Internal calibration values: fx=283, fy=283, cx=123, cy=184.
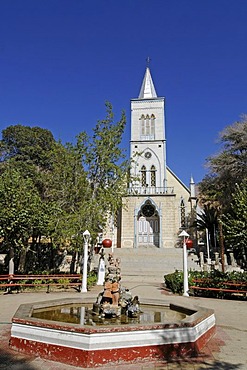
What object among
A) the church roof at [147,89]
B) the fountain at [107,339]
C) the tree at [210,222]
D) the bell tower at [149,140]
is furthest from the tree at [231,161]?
the fountain at [107,339]

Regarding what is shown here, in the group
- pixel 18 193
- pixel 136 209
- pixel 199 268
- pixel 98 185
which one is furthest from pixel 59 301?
pixel 136 209

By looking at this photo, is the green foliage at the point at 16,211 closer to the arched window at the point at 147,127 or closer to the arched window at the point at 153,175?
the arched window at the point at 153,175

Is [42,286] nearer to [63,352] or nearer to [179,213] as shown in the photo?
[63,352]

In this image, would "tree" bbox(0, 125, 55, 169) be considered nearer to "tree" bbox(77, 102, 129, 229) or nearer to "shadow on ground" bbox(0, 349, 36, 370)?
"tree" bbox(77, 102, 129, 229)

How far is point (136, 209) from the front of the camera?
101 feet

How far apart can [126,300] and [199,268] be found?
52.7 feet

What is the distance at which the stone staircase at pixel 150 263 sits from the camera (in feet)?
67.4

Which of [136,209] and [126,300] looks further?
[136,209]

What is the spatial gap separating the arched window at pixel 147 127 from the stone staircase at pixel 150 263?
1386cm

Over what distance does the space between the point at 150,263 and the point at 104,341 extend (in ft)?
63.8

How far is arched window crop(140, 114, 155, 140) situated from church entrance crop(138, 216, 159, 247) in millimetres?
9736

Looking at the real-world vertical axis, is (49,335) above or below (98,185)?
below

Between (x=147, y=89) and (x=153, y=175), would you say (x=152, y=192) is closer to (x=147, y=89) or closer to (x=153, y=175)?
(x=153, y=175)

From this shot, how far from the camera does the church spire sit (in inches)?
1410
